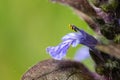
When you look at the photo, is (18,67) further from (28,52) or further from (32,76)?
(32,76)

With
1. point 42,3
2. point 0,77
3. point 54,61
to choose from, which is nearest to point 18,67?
point 0,77

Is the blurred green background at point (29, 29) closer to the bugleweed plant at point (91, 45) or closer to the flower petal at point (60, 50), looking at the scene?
the bugleweed plant at point (91, 45)

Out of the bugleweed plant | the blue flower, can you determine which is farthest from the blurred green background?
the blue flower

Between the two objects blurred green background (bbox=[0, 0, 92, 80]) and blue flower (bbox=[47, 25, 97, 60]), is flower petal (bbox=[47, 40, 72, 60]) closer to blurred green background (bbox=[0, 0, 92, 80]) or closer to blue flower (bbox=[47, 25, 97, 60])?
blue flower (bbox=[47, 25, 97, 60])

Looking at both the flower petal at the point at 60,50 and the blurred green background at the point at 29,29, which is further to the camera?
the blurred green background at the point at 29,29

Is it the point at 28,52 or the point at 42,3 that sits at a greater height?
the point at 42,3

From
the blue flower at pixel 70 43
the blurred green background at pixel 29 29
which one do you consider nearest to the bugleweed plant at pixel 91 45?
the blue flower at pixel 70 43
